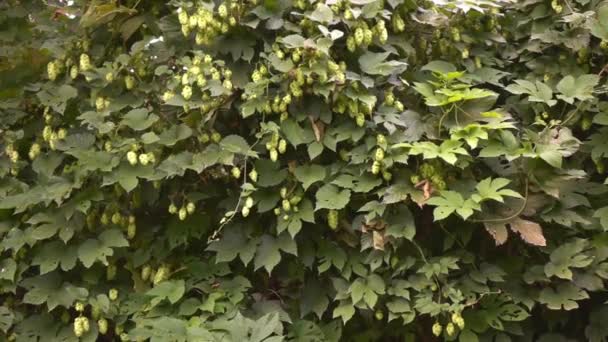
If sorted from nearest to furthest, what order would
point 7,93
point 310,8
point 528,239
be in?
1. point 528,239
2. point 310,8
3. point 7,93

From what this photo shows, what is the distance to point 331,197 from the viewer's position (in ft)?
8.82

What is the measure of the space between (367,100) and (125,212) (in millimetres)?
1084

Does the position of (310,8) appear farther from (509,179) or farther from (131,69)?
(509,179)

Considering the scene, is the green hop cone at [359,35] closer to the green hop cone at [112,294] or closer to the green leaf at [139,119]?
the green leaf at [139,119]

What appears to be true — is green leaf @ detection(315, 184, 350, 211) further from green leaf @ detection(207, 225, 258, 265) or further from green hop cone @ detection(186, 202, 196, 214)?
green hop cone @ detection(186, 202, 196, 214)

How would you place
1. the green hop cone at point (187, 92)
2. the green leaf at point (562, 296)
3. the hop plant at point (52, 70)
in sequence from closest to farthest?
1. the green leaf at point (562, 296)
2. the green hop cone at point (187, 92)
3. the hop plant at point (52, 70)

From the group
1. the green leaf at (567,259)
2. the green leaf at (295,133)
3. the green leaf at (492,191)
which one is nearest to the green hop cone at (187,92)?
the green leaf at (295,133)

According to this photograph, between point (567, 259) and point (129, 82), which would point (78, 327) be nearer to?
point (129, 82)

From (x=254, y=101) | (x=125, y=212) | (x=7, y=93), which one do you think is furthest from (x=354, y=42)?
(x=7, y=93)

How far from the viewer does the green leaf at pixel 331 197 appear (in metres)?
2.65

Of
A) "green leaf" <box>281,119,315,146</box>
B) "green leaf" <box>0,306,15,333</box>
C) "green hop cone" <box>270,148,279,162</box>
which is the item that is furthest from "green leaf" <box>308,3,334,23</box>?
"green leaf" <box>0,306,15,333</box>

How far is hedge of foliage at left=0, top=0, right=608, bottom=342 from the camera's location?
2680 mm

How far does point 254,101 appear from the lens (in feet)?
8.98

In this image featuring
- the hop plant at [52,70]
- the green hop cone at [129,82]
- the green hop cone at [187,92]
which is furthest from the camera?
the hop plant at [52,70]
